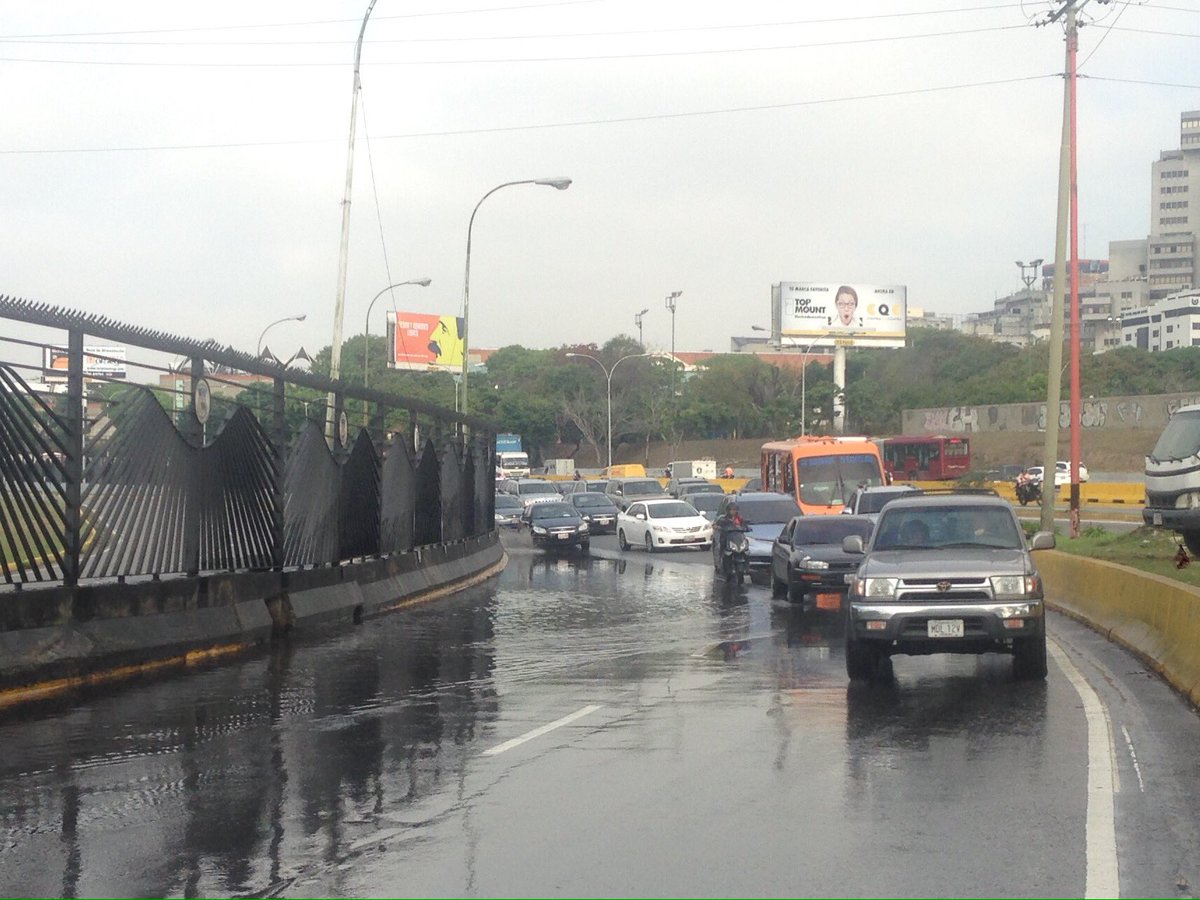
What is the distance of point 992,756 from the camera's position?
9.31 meters

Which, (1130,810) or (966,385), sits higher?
(966,385)

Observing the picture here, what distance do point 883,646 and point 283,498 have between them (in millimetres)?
8727

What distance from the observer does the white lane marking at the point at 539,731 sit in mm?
9747

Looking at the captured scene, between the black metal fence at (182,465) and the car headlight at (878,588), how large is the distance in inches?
268

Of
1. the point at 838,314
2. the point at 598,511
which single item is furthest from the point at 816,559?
the point at 838,314

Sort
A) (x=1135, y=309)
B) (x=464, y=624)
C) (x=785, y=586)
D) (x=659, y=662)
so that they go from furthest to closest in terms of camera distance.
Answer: (x=1135, y=309)
(x=785, y=586)
(x=464, y=624)
(x=659, y=662)

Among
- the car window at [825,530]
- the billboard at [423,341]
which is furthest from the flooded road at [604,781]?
the billboard at [423,341]

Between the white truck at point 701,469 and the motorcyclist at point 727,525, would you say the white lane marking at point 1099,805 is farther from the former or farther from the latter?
the white truck at point 701,469

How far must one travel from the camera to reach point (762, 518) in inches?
1248

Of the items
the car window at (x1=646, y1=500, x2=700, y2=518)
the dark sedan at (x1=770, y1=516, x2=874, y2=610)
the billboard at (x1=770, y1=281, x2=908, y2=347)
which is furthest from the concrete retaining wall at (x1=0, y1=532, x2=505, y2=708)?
the billboard at (x1=770, y1=281, x2=908, y2=347)

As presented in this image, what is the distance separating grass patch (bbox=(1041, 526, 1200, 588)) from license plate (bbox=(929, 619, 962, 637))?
7196 millimetres

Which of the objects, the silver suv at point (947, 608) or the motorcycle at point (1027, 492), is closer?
the silver suv at point (947, 608)

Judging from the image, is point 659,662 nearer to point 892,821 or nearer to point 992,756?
point 992,756

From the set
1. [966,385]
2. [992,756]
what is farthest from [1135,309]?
[992,756]
